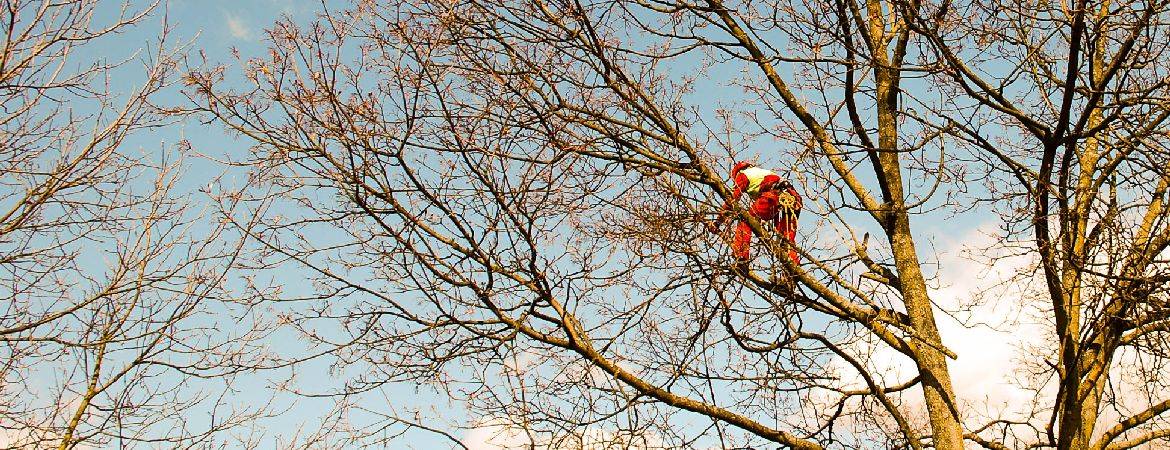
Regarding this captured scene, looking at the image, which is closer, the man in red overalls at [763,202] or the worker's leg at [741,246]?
the worker's leg at [741,246]

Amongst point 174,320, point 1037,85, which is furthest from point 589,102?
point 174,320

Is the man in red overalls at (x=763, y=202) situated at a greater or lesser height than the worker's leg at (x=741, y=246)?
greater

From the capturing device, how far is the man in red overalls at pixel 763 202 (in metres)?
6.20

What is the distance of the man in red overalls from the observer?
6.20 meters

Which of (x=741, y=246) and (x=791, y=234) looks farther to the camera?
(x=791, y=234)

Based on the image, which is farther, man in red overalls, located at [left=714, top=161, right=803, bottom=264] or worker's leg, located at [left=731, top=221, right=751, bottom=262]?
man in red overalls, located at [left=714, top=161, right=803, bottom=264]

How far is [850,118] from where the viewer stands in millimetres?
7270

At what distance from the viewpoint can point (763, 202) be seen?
704 centimetres

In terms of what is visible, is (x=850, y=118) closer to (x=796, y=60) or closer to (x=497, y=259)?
(x=796, y=60)

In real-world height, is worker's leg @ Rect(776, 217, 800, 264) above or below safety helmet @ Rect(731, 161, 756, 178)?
below

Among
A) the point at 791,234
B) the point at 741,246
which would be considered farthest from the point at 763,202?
the point at 741,246

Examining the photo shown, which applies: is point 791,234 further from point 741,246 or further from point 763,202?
point 741,246

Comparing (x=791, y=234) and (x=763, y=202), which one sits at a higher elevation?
(x=763, y=202)

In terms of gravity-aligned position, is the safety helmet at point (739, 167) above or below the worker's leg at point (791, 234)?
above
